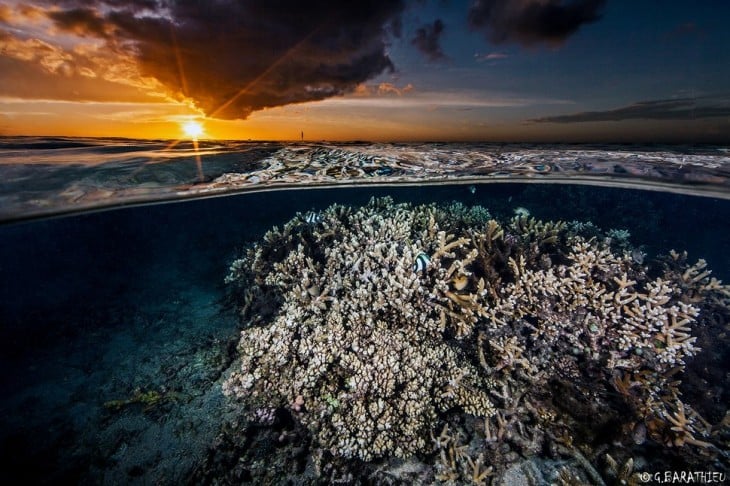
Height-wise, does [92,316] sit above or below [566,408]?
below

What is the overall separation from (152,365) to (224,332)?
188 cm

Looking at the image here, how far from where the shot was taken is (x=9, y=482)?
5656 mm

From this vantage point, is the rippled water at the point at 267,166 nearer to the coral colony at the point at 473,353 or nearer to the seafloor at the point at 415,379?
the seafloor at the point at 415,379

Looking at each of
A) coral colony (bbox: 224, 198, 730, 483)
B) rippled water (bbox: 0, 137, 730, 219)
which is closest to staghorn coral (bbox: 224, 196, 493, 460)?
coral colony (bbox: 224, 198, 730, 483)

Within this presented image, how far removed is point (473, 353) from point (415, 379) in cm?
153

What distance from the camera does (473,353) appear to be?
248 inches

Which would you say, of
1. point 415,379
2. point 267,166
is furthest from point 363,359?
point 267,166

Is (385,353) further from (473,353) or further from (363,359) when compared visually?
(473,353)

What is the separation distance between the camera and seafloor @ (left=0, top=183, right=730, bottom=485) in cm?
523

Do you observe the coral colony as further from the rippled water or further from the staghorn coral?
the rippled water

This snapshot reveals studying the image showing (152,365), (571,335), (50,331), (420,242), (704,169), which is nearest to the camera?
(571,335)

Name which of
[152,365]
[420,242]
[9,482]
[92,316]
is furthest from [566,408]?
[92,316]

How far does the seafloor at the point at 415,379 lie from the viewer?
17.2 feet

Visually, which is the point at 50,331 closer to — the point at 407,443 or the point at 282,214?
the point at 407,443
